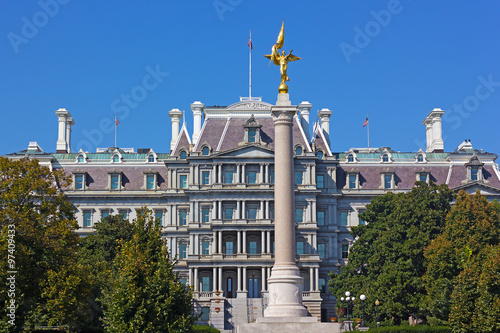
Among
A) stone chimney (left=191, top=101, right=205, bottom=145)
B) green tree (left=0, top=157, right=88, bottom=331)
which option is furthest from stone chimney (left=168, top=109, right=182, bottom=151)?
green tree (left=0, top=157, right=88, bottom=331)

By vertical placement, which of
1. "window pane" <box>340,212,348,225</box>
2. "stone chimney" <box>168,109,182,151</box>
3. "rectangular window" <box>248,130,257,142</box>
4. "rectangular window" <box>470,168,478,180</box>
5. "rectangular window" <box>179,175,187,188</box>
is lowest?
"window pane" <box>340,212,348,225</box>

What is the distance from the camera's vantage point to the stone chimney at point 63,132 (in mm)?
99938

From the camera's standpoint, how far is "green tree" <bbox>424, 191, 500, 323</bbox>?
6209 centimetres

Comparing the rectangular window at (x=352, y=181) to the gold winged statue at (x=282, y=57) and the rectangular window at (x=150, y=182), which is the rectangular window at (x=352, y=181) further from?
the gold winged statue at (x=282, y=57)

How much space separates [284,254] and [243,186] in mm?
40752

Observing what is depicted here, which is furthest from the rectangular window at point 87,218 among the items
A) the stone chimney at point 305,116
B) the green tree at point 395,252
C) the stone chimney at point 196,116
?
the green tree at point 395,252

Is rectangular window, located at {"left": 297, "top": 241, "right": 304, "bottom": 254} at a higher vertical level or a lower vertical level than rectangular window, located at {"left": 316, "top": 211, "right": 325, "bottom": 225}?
lower

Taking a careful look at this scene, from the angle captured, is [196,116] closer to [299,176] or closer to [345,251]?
[299,176]

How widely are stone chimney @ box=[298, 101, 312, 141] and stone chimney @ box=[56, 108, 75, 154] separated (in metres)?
29.1

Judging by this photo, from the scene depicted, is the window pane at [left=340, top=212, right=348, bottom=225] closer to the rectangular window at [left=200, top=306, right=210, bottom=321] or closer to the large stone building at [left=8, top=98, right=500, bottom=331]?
the large stone building at [left=8, top=98, right=500, bottom=331]

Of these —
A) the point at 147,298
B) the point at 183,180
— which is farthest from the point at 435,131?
the point at 147,298

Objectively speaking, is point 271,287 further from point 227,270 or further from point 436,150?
point 436,150

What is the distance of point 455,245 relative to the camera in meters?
66.1

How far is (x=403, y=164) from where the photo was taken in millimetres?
96625
